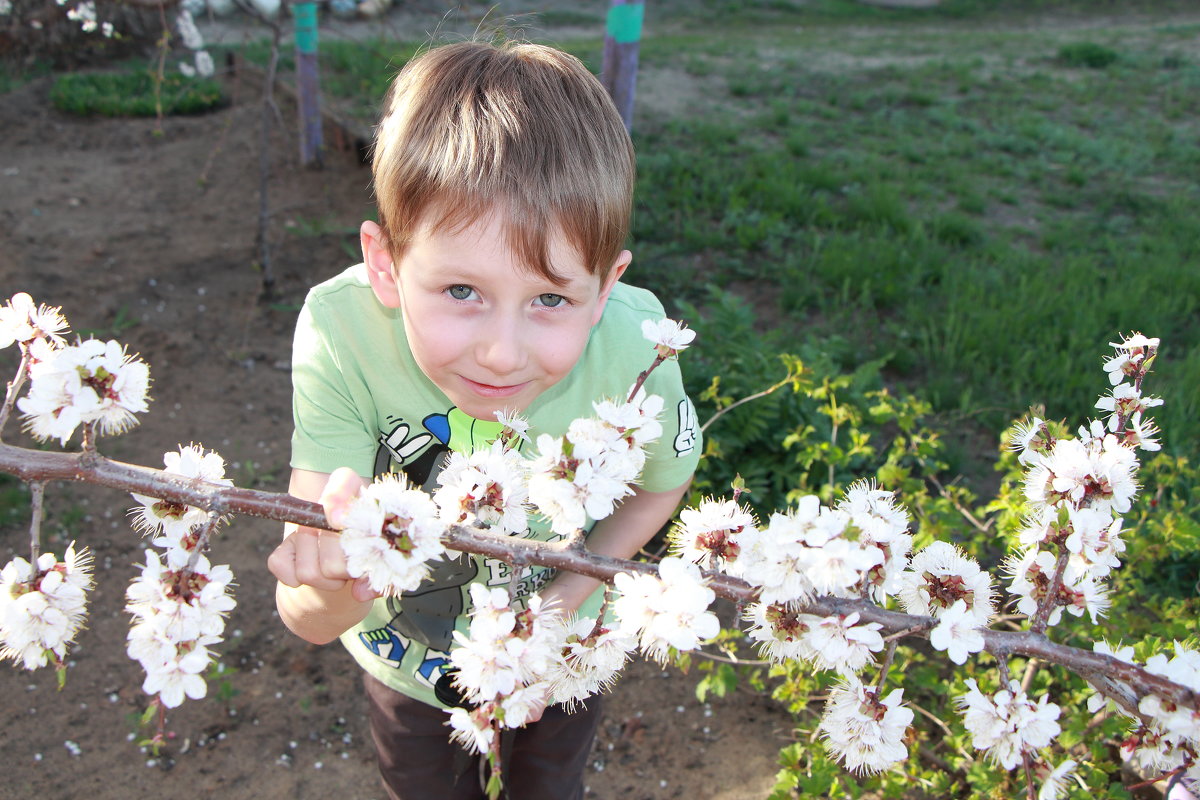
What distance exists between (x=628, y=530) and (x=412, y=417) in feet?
1.80

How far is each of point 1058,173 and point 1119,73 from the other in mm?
3579

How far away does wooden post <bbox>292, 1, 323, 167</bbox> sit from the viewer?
20.6 feet

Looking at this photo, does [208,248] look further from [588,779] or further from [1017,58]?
[1017,58]

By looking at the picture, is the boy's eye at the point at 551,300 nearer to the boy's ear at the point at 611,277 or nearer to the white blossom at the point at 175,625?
the boy's ear at the point at 611,277

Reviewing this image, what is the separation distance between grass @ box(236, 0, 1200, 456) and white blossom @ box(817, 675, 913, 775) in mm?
2879

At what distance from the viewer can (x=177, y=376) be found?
4496 millimetres

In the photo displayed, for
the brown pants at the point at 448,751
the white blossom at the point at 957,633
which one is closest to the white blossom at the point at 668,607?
the white blossom at the point at 957,633

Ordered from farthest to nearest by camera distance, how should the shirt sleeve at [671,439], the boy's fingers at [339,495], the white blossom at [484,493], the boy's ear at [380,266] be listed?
1. the shirt sleeve at [671,439]
2. the boy's ear at [380,266]
3. the white blossom at [484,493]
4. the boy's fingers at [339,495]

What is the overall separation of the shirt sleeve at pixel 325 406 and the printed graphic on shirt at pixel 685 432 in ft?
2.10

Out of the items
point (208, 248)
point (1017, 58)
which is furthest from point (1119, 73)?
point (208, 248)

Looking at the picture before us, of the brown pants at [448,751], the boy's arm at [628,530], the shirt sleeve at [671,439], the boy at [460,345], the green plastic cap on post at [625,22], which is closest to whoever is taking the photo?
the boy at [460,345]

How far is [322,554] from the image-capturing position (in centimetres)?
141

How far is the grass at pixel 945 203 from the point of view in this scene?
4.52m

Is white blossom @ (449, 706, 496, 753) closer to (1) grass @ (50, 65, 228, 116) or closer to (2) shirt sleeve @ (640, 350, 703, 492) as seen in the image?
(2) shirt sleeve @ (640, 350, 703, 492)
